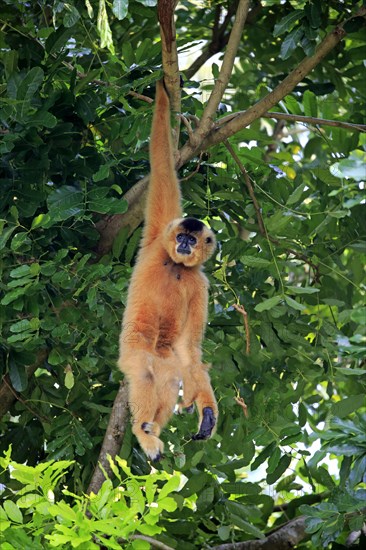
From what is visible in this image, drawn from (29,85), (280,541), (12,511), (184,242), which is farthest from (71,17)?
(280,541)

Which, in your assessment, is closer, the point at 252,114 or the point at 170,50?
the point at 170,50

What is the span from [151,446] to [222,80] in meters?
1.82

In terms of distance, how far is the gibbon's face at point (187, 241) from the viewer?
424 cm

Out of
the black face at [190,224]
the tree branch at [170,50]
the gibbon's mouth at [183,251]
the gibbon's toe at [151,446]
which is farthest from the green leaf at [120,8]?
the gibbon's toe at [151,446]

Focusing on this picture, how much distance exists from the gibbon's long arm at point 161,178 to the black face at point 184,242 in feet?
0.62

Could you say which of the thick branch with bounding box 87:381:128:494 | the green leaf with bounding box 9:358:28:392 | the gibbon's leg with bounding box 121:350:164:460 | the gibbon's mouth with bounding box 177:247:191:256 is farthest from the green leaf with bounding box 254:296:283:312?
the green leaf with bounding box 9:358:28:392

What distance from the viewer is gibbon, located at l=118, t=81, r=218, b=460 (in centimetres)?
417

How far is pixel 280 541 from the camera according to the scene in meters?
6.26

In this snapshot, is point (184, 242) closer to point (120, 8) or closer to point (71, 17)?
point (120, 8)

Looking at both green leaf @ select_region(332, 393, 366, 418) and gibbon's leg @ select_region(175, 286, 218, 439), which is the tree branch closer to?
gibbon's leg @ select_region(175, 286, 218, 439)

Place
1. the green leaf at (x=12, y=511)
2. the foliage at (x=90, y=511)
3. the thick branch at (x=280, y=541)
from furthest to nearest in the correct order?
the thick branch at (x=280, y=541)
the green leaf at (x=12, y=511)
the foliage at (x=90, y=511)

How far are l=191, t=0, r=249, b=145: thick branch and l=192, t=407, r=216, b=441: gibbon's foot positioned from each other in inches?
54.6

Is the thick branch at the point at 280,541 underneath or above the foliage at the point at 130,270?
underneath

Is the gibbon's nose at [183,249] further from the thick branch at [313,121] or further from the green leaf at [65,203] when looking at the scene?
the thick branch at [313,121]
